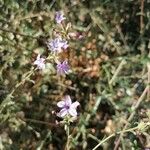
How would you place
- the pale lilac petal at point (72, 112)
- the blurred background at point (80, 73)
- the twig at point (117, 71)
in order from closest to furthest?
1. the pale lilac petal at point (72, 112)
2. the blurred background at point (80, 73)
3. the twig at point (117, 71)

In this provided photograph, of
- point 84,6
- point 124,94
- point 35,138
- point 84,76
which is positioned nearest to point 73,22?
point 84,6

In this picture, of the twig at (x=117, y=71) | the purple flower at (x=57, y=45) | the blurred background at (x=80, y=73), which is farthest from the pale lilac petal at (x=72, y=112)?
the twig at (x=117, y=71)

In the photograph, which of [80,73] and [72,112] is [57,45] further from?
[80,73]

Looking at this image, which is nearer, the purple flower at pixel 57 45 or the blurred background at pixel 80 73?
the purple flower at pixel 57 45

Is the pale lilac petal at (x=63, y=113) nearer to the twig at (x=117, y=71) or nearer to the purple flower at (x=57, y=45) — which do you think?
the purple flower at (x=57, y=45)

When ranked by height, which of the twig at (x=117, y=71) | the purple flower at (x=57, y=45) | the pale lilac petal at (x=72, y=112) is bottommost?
the pale lilac petal at (x=72, y=112)

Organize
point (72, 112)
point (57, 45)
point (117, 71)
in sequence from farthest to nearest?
point (117, 71), point (57, 45), point (72, 112)

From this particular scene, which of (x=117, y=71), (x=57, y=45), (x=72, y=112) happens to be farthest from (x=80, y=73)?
(x=72, y=112)

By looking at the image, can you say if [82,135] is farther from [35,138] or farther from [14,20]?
[14,20]

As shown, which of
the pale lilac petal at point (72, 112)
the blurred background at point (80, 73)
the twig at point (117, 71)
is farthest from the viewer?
the twig at point (117, 71)
